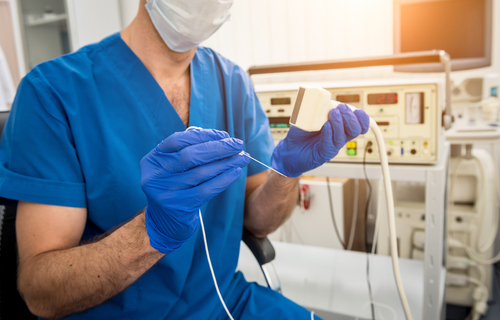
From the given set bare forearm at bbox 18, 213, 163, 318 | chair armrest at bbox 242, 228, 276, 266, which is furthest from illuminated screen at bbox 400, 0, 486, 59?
bare forearm at bbox 18, 213, 163, 318

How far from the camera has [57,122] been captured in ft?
2.19

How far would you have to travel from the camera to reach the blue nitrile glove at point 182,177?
52 centimetres

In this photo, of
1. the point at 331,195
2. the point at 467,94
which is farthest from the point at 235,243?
the point at 467,94

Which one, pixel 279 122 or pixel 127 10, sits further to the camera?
pixel 127 10

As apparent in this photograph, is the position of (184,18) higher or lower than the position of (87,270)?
higher

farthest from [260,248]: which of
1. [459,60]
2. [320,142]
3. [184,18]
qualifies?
[459,60]

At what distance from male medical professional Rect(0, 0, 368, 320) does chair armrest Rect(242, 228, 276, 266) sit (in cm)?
4

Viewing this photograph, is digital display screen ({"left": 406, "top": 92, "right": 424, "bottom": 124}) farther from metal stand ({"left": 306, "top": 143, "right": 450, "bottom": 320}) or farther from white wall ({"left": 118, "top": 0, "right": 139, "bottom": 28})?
white wall ({"left": 118, "top": 0, "right": 139, "bottom": 28})

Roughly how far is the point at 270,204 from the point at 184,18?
486 mm

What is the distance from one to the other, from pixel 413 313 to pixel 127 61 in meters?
1.15

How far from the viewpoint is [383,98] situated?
1.12 meters

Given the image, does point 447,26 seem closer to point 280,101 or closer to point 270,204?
point 280,101

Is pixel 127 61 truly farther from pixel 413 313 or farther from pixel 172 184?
pixel 413 313

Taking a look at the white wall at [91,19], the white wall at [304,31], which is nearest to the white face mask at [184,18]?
the white wall at [304,31]
